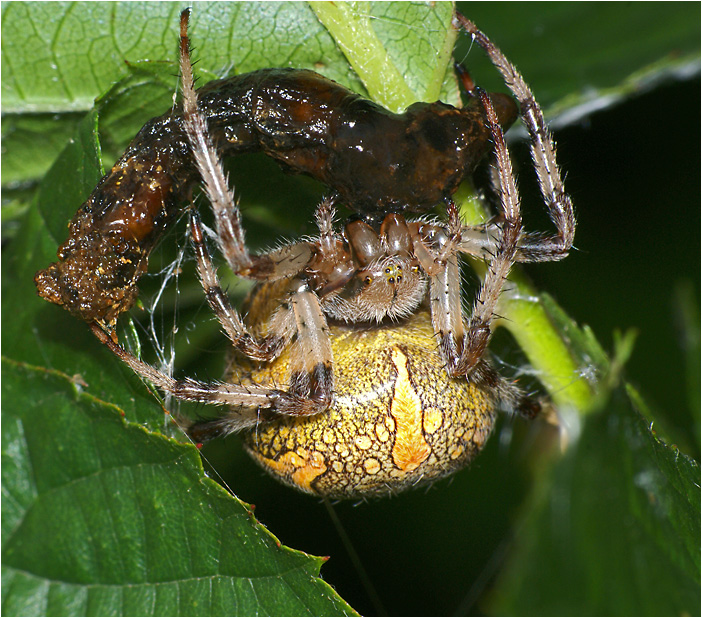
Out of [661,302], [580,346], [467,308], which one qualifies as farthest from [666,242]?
[467,308]

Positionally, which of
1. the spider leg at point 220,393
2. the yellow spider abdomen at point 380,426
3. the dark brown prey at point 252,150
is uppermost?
the dark brown prey at point 252,150

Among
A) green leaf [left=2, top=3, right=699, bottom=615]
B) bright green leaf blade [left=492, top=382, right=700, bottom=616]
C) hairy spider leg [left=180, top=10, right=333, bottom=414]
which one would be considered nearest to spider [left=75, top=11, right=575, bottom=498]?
hairy spider leg [left=180, top=10, right=333, bottom=414]

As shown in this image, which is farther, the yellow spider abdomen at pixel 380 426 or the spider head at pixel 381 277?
the spider head at pixel 381 277

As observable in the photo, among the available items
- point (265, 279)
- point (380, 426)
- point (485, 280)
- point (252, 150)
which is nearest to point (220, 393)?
point (265, 279)

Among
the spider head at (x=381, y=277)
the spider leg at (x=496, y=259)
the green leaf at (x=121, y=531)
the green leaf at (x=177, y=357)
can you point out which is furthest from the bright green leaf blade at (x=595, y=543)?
the spider head at (x=381, y=277)

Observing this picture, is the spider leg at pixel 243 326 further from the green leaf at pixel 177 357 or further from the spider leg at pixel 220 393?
the green leaf at pixel 177 357

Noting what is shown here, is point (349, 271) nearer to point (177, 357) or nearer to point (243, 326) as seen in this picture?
point (243, 326)

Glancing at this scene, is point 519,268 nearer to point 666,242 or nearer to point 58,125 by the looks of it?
point 666,242
